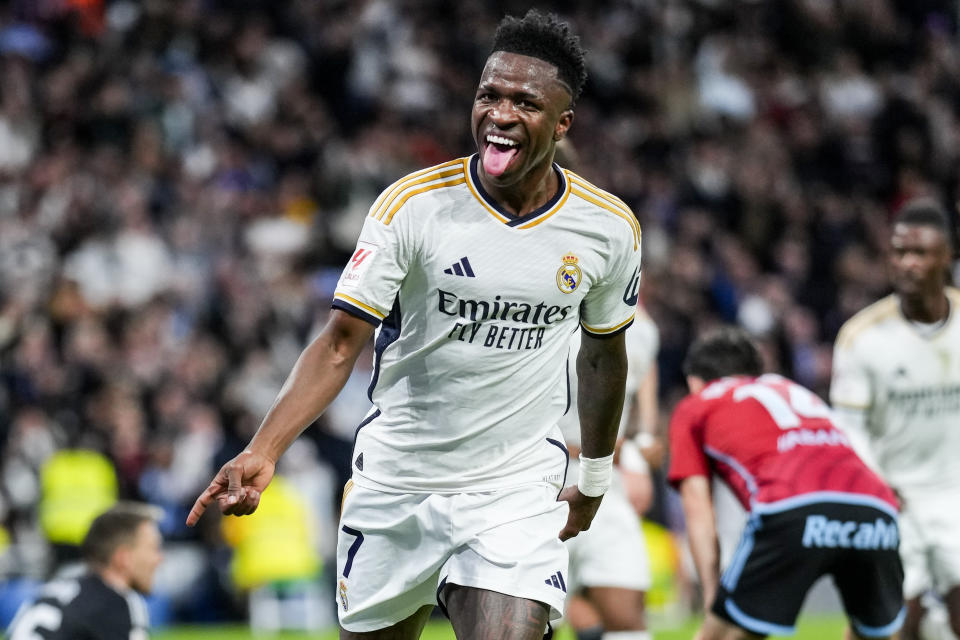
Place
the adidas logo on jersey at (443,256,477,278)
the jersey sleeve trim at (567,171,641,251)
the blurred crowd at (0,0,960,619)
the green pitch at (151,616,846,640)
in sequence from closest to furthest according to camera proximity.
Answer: the adidas logo on jersey at (443,256,477,278) < the jersey sleeve trim at (567,171,641,251) < the green pitch at (151,616,846,640) < the blurred crowd at (0,0,960,619)

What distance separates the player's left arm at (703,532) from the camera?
6633 mm

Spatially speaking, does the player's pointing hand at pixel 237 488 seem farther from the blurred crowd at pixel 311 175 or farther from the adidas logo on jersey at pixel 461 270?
the blurred crowd at pixel 311 175

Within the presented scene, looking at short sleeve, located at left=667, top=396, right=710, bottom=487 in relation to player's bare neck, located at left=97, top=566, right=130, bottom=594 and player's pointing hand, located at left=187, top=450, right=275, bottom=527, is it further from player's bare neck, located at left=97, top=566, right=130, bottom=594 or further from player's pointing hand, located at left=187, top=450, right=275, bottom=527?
player's pointing hand, located at left=187, top=450, right=275, bottom=527

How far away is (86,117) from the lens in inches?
632

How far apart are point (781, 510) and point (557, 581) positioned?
1.98 m

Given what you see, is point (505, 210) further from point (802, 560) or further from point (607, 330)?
point (802, 560)

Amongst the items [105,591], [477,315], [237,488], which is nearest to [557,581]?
[477,315]

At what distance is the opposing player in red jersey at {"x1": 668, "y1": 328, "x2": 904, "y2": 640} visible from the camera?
642 cm

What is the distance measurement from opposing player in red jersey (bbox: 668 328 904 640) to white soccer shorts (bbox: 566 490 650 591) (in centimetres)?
71

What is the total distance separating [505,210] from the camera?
471 centimetres

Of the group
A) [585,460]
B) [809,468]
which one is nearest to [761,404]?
[809,468]

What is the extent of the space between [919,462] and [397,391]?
412cm

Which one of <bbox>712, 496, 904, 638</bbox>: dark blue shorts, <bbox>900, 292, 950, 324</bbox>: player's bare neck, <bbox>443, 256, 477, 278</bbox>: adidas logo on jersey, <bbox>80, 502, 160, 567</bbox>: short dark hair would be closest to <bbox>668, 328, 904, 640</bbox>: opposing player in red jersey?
<bbox>712, 496, 904, 638</bbox>: dark blue shorts

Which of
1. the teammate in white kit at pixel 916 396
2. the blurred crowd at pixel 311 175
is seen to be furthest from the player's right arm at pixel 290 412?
the blurred crowd at pixel 311 175
